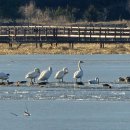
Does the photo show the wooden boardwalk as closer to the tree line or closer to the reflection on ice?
the tree line

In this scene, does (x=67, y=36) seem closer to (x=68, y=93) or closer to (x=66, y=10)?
(x=66, y=10)

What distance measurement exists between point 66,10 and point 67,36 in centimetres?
2177

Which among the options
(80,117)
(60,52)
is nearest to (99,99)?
(80,117)

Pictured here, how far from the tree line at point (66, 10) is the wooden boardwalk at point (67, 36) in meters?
13.2

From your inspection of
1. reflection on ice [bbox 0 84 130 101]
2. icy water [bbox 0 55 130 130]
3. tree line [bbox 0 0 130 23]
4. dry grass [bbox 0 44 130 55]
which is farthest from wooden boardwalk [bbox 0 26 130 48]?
reflection on ice [bbox 0 84 130 101]

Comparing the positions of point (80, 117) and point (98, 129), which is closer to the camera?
point (98, 129)

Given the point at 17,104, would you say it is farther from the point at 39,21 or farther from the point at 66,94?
the point at 39,21

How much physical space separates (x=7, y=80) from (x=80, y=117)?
1370 cm

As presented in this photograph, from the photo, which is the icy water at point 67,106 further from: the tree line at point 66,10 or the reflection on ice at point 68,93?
the tree line at point 66,10

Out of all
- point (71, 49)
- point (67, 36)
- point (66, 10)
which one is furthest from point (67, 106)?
point (66, 10)

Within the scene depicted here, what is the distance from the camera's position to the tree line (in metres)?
102

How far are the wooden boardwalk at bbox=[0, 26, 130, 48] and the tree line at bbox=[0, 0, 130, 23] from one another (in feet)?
43.2

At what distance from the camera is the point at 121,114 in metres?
31.6

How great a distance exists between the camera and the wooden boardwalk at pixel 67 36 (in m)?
75.3
